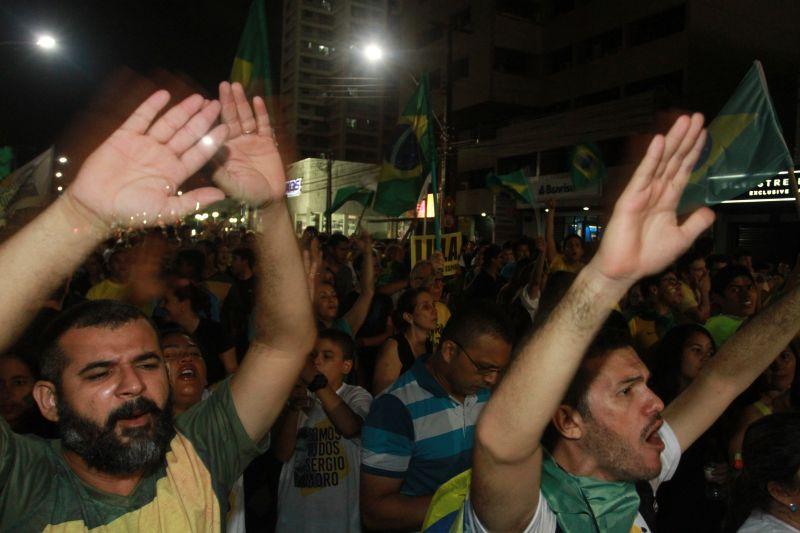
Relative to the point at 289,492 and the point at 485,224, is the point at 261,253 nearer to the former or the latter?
the point at 289,492

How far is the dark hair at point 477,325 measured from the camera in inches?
119

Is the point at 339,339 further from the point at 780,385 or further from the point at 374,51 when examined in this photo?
the point at 374,51

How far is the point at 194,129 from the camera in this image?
5.56 feet

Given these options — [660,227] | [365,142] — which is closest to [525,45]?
[660,227]

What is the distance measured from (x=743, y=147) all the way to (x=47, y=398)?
507cm

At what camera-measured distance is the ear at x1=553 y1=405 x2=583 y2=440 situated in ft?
6.86

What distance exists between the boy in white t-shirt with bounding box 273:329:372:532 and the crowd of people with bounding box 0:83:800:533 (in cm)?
1

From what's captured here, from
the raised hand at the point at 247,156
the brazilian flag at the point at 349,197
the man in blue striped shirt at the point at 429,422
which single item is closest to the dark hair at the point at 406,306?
the man in blue striped shirt at the point at 429,422

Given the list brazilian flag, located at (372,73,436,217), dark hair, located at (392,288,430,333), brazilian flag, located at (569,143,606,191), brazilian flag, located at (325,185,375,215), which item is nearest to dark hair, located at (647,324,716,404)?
dark hair, located at (392,288,430,333)

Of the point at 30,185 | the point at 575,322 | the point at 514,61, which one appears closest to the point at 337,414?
the point at 575,322

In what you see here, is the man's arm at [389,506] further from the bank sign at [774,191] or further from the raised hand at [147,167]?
the bank sign at [774,191]

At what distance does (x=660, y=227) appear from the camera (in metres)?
1.57

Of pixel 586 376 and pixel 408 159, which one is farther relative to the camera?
pixel 408 159

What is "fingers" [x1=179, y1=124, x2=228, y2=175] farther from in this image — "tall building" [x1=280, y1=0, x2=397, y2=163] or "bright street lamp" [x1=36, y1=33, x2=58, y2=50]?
"tall building" [x1=280, y1=0, x2=397, y2=163]
